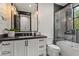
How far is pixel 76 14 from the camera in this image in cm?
179

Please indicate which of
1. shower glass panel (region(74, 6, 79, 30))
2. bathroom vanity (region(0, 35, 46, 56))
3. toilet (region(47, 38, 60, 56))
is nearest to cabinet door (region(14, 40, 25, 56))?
bathroom vanity (region(0, 35, 46, 56))

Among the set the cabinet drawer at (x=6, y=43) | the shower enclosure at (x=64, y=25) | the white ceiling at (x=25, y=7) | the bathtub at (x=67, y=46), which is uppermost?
the white ceiling at (x=25, y=7)

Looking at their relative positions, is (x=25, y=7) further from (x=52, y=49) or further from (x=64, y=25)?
(x=52, y=49)

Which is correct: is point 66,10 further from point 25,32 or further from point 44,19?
point 25,32

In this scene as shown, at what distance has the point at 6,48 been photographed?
1659 mm

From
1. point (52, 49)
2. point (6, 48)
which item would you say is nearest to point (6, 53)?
point (6, 48)

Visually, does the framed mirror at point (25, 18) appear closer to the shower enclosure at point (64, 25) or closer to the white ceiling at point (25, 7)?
the white ceiling at point (25, 7)

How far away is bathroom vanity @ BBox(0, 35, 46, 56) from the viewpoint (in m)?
1.65

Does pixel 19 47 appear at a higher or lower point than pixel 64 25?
lower

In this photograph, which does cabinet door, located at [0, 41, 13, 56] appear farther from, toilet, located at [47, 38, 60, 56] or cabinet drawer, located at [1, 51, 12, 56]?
toilet, located at [47, 38, 60, 56]

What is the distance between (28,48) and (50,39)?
43 centimetres

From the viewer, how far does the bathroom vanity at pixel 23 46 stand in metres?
1.65

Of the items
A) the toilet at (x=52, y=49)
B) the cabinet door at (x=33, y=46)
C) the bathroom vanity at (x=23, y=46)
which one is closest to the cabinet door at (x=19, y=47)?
the bathroom vanity at (x=23, y=46)

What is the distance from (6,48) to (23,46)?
28 cm
